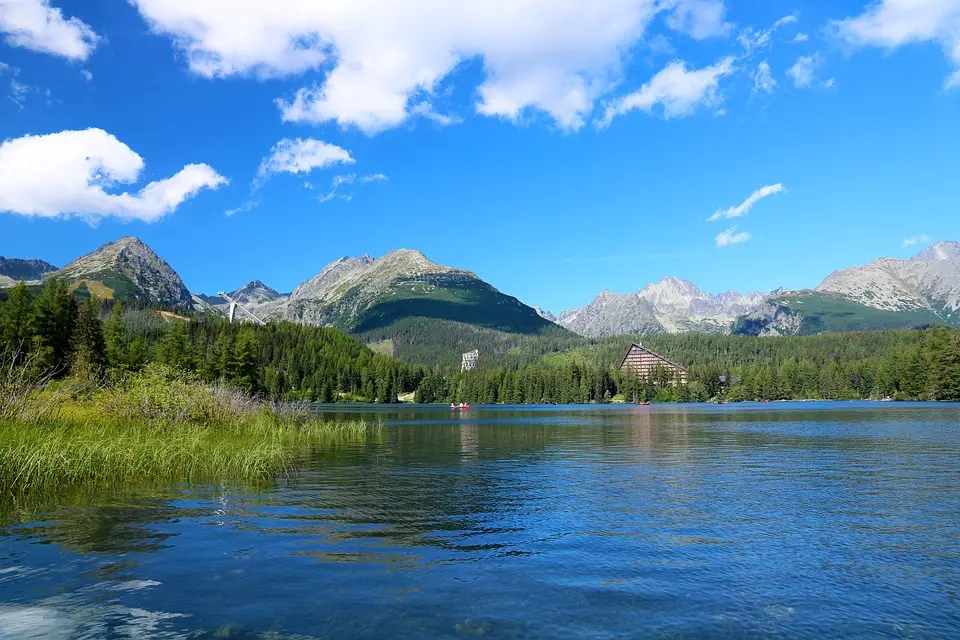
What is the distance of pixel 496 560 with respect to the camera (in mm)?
16016

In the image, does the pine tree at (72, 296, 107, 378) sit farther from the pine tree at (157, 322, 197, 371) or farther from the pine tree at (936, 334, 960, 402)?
the pine tree at (936, 334, 960, 402)

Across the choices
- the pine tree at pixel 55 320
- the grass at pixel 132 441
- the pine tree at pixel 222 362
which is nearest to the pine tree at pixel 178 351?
the pine tree at pixel 222 362

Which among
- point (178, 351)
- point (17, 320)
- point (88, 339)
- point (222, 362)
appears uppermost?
point (17, 320)

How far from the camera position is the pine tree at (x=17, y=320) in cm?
10256

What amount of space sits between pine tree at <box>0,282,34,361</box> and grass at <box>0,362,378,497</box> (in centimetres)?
7339

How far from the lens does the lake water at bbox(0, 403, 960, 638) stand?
11.5 metres

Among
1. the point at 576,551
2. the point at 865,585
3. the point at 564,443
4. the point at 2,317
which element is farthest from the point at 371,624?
the point at 2,317

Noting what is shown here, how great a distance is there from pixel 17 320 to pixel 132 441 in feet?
326

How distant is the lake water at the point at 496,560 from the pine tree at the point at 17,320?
100104 millimetres

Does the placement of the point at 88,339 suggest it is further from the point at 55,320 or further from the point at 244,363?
the point at 244,363

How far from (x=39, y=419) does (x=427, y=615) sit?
26567 mm

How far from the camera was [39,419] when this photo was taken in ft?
95.0

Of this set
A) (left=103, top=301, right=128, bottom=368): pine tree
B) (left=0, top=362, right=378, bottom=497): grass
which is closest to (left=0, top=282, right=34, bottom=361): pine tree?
(left=103, top=301, right=128, bottom=368): pine tree

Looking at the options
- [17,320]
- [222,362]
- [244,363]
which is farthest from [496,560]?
[17,320]
